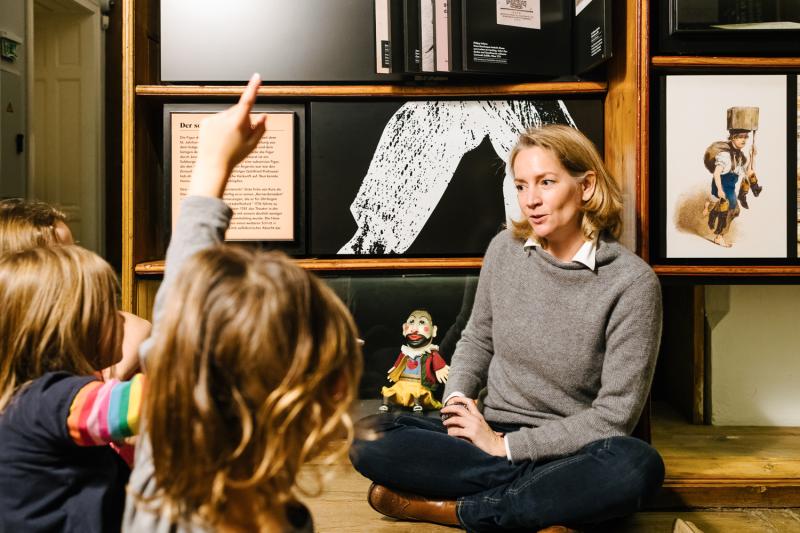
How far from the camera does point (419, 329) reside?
187cm

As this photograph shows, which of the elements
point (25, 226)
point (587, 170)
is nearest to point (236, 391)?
point (25, 226)

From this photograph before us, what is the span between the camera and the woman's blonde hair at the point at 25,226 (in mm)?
1203

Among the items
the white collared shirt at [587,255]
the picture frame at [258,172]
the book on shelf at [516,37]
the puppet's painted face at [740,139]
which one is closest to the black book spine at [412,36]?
the book on shelf at [516,37]

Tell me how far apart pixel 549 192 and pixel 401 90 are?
469 millimetres

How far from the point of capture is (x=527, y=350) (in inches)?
59.8

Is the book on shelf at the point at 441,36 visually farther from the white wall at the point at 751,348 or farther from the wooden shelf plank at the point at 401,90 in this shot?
the white wall at the point at 751,348

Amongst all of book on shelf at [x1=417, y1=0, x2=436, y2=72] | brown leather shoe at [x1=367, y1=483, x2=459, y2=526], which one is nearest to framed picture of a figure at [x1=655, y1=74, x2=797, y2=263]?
book on shelf at [x1=417, y1=0, x2=436, y2=72]

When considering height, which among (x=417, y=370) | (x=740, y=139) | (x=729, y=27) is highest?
(x=729, y=27)

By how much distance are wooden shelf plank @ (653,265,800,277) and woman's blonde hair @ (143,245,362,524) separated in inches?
43.6

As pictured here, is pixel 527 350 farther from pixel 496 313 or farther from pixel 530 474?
pixel 530 474

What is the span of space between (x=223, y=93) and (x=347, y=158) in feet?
1.04

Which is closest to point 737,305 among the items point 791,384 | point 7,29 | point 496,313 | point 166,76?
point 791,384

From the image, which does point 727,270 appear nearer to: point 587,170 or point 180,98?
point 587,170

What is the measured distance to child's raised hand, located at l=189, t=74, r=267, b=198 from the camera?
2.59 feet
